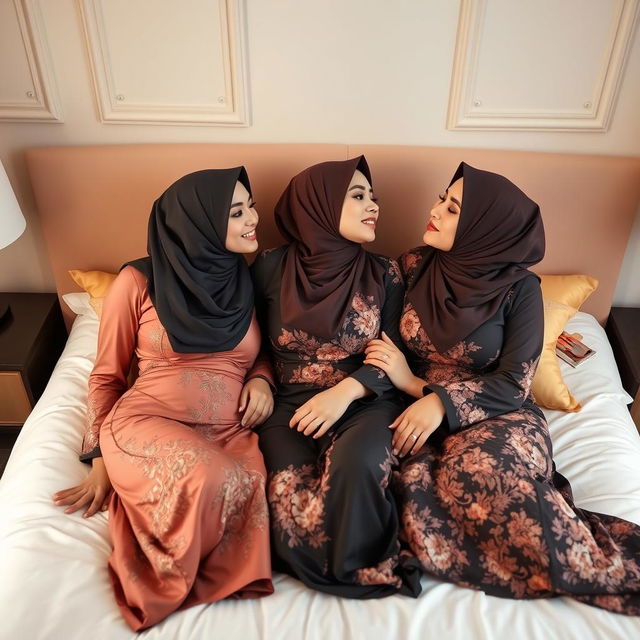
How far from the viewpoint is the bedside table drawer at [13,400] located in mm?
1912

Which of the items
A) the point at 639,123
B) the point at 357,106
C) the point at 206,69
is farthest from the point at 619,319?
the point at 206,69

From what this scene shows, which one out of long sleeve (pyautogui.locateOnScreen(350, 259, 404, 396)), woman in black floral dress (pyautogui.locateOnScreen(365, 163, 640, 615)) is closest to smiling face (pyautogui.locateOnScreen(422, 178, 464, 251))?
woman in black floral dress (pyautogui.locateOnScreen(365, 163, 640, 615))

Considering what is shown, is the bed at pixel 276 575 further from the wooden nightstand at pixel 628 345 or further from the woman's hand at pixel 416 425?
the woman's hand at pixel 416 425

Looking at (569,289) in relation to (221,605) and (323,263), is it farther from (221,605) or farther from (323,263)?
(221,605)

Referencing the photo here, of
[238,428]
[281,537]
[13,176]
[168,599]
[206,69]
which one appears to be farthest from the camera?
[13,176]

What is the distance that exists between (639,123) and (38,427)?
7.21 feet

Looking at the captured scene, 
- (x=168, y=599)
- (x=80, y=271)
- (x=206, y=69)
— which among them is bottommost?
(x=168, y=599)

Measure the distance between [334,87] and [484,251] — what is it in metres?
0.79

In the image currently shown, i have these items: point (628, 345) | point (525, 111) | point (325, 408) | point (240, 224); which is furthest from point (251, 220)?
point (628, 345)

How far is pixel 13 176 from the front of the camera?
205cm

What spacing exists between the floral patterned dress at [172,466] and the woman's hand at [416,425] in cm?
38

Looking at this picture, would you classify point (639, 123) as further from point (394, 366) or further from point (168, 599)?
point (168, 599)

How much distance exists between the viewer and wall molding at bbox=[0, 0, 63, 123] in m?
1.77

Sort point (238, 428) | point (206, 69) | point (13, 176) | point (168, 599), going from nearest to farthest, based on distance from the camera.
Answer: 1. point (168, 599)
2. point (238, 428)
3. point (206, 69)
4. point (13, 176)
